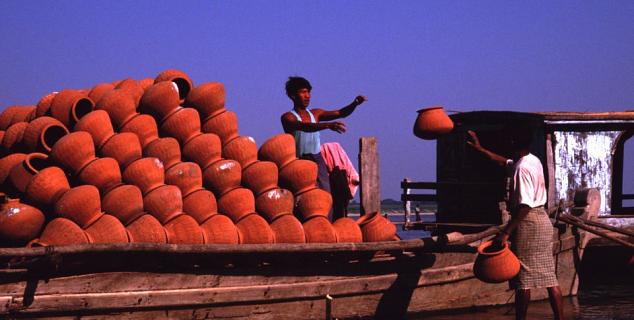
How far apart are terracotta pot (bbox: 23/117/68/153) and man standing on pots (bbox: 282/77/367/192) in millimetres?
2126

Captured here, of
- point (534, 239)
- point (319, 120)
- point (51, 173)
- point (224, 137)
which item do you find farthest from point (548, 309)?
point (51, 173)

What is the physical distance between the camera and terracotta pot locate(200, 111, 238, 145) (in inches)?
291

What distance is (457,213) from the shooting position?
1348cm

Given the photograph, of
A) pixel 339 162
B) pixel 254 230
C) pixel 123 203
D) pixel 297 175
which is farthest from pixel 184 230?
pixel 339 162

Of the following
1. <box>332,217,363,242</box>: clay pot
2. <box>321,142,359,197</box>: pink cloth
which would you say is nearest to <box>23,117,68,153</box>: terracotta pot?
<box>332,217,363,242</box>: clay pot

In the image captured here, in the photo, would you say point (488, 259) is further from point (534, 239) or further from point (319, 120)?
point (319, 120)

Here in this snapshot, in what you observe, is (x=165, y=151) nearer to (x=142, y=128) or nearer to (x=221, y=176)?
(x=142, y=128)

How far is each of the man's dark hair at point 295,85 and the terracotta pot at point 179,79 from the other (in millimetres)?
1020

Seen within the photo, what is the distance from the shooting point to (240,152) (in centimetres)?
732

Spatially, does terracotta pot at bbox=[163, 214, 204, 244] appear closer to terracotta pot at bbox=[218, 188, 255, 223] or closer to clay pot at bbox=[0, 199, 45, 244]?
terracotta pot at bbox=[218, 188, 255, 223]

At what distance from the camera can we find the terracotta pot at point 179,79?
7.76 meters

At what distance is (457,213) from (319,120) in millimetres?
5462

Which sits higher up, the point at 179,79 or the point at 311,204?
the point at 179,79

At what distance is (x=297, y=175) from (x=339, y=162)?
1495 millimetres
